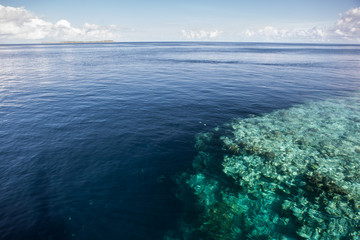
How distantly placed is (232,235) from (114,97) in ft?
91.2

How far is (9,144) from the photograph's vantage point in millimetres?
17359

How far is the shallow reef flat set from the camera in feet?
33.8

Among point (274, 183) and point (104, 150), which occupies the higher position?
point (104, 150)

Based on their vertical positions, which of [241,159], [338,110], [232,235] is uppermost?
[338,110]

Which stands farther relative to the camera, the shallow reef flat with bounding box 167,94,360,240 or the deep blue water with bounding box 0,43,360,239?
the deep blue water with bounding box 0,43,360,239

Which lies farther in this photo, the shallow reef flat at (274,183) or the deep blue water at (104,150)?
the deep blue water at (104,150)

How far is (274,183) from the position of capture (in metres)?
13.5

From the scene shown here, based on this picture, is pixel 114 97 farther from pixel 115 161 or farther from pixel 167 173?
pixel 167 173

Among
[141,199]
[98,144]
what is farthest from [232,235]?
[98,144]

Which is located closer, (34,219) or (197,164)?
(34,219)

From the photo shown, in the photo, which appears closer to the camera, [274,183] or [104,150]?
[274,183]

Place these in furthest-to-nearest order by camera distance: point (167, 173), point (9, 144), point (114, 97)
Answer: point (114, 97) → point (9, 144) → point (167, 173)

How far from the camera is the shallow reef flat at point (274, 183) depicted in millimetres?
10305

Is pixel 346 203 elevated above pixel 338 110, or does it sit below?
below
